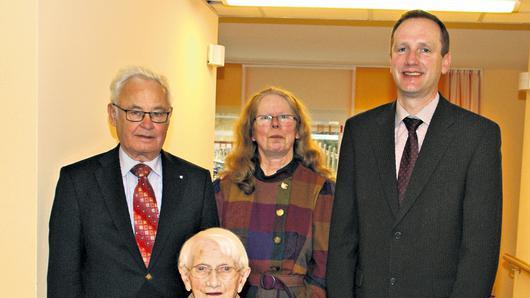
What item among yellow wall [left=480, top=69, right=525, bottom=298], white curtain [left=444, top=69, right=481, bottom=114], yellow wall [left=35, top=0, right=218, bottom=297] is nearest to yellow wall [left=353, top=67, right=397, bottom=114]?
white curtain [left=444, top=69, right=481, bottom=114]

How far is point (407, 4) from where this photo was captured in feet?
16.1

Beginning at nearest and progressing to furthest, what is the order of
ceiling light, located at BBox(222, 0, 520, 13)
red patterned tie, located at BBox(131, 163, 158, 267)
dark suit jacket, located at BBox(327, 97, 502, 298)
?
dark suit jacket, located at BBox(327, 97, 502, 298) < red patterned tie, located at BBox(131, 163, 158, 267) < ceiling light, located at BBox(222, 0, 520, 13)

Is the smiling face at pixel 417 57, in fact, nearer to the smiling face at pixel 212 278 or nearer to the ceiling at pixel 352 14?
the smiling face at pixel 212 278

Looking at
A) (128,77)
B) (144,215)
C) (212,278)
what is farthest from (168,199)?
(128,77)

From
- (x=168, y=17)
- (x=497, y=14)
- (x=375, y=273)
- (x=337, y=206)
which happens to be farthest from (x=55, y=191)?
(x=497, y=14)

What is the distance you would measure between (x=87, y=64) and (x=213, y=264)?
1.11 m

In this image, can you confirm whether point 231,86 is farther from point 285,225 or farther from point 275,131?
point 285,225

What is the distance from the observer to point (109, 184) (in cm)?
241

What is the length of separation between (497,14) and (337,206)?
3.54 metres

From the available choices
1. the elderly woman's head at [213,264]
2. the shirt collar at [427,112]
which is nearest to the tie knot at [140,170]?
the elderly woman's head at [213,264]

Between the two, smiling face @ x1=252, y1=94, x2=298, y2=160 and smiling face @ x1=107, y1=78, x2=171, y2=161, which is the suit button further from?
smiling face @ x1=107, y1=78, x2=171, y2=161

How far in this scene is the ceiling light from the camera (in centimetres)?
478

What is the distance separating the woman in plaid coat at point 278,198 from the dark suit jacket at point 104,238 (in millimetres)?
294

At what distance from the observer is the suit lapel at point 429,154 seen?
7.44 feet
